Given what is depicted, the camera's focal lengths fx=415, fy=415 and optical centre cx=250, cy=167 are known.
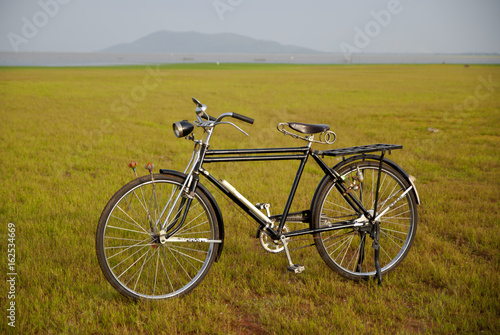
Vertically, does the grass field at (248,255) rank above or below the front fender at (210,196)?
below

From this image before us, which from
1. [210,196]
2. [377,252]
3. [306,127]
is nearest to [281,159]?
[306,127]

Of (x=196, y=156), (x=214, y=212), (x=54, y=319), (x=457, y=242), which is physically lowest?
(x=54, y=319)

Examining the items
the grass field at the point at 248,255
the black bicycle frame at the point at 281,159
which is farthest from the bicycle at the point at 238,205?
the grass field at the point at 248,255

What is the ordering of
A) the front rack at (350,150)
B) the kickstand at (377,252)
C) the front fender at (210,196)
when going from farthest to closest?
the kickstand at (377,252)
the front rack at (350,150)
the front fender at (210,196)

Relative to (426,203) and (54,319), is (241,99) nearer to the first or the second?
(426,203)

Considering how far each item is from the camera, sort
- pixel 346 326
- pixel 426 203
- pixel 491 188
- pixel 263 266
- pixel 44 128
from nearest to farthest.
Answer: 1. pixel 346 326
2. pixel 263 266
3. pixel 426 203
4. pixel 491 188
5. pixel 44 128

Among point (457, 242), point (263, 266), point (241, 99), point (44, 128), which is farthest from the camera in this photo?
point (241, 99)

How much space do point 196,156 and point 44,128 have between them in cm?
1262

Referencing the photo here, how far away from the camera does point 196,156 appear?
409 cm

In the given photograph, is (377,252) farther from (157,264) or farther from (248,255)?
(157,264)

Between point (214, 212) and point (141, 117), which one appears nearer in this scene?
point (214, 212)

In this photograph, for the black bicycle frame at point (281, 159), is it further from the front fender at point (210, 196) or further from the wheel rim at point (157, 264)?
the wheel rim at point (157, 264)

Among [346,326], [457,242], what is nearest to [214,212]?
[346,326]

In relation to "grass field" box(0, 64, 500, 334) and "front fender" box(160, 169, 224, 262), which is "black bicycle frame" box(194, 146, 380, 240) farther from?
"grass field" box(0, 64, 500, 334)
